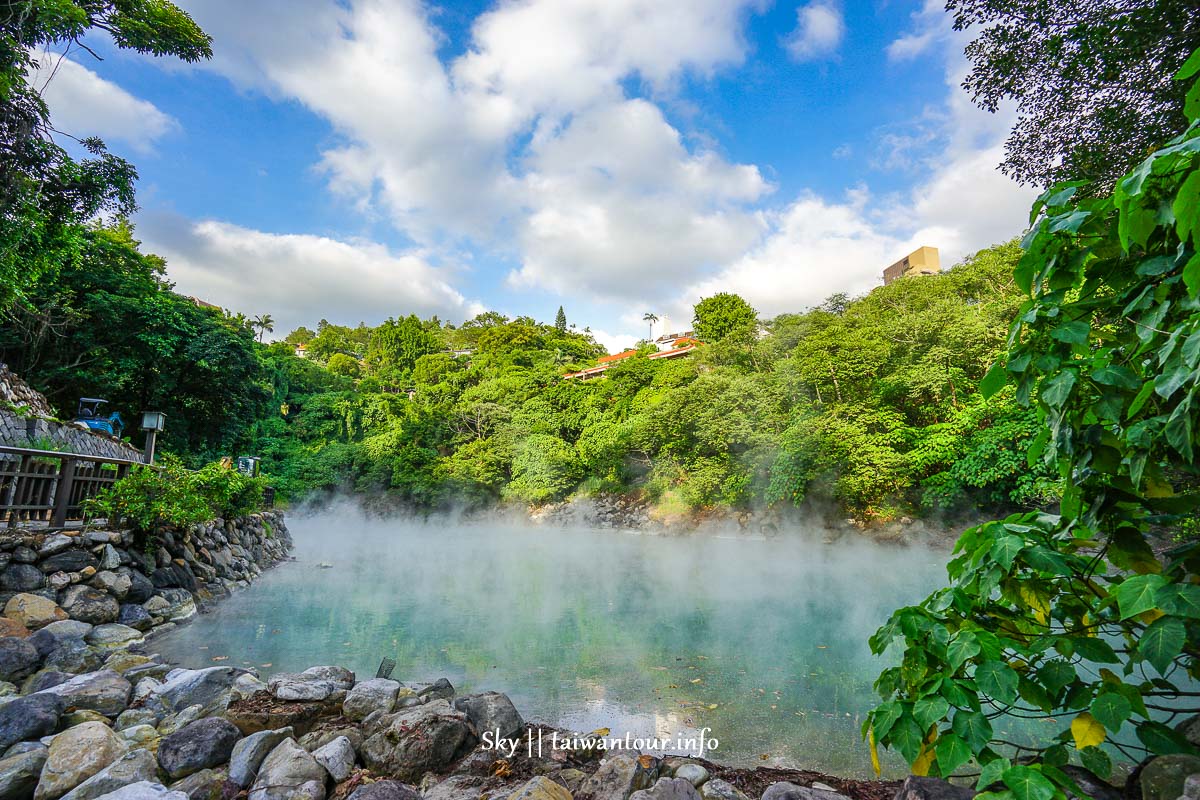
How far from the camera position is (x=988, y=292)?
13375mm

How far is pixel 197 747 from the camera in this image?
233 cm

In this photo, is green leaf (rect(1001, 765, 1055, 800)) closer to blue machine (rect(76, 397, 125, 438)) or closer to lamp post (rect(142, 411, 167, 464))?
lamp post (rect(142, 411, 167, 464))

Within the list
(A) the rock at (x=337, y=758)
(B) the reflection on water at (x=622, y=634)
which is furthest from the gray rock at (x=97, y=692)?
(A) the rock at (x=337, y=758)

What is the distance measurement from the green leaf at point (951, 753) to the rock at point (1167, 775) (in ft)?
1.93

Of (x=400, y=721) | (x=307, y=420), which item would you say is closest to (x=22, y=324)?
(x=400, y=721)

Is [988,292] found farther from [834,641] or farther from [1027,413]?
[834,641]

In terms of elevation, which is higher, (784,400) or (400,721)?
(784,400)

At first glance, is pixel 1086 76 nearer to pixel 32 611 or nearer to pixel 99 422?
pixel 32 611

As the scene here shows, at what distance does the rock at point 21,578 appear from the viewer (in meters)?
4.13

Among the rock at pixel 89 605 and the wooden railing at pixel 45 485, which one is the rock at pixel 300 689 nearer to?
the rock at pixel 89 605

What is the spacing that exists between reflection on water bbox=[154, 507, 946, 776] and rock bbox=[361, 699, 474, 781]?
3.15 feet

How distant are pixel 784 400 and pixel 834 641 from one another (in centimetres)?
915

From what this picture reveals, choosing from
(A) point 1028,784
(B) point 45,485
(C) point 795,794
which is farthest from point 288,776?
(B) point 45,485

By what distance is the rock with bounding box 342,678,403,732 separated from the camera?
9.21ft
